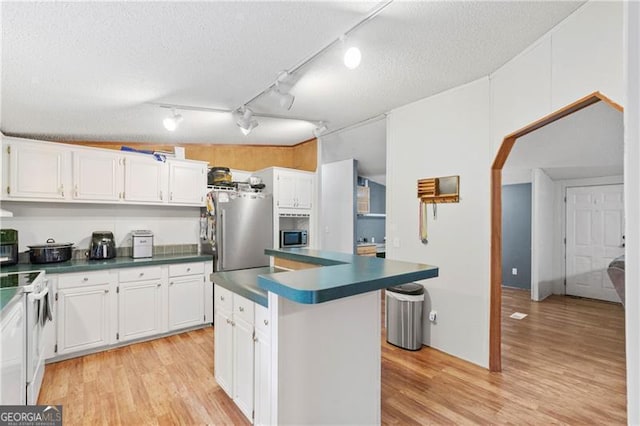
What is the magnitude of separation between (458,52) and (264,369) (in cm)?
258

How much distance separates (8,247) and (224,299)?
249cm

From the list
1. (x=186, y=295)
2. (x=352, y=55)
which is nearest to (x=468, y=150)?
(x=352, y=55)

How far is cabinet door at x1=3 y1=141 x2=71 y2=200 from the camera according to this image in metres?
3.03

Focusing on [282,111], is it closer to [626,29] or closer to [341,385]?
[341,385]

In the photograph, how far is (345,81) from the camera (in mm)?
2783

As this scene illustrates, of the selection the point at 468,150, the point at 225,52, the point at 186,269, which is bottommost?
the point at 186,269

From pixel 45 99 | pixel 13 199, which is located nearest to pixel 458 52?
pixel 45 99

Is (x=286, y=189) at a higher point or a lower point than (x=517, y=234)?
higher

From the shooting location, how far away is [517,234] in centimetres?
601

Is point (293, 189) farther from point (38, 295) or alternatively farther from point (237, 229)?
point (38, 295)

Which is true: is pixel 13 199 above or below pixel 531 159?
below

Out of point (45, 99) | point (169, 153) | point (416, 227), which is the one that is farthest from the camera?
point (169, 153)

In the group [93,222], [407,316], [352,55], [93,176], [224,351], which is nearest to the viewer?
[352,55]

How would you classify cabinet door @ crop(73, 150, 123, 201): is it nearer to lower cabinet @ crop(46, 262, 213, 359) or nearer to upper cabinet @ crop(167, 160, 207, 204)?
upper cabinet @ crop(167, 160, 207, 204)
